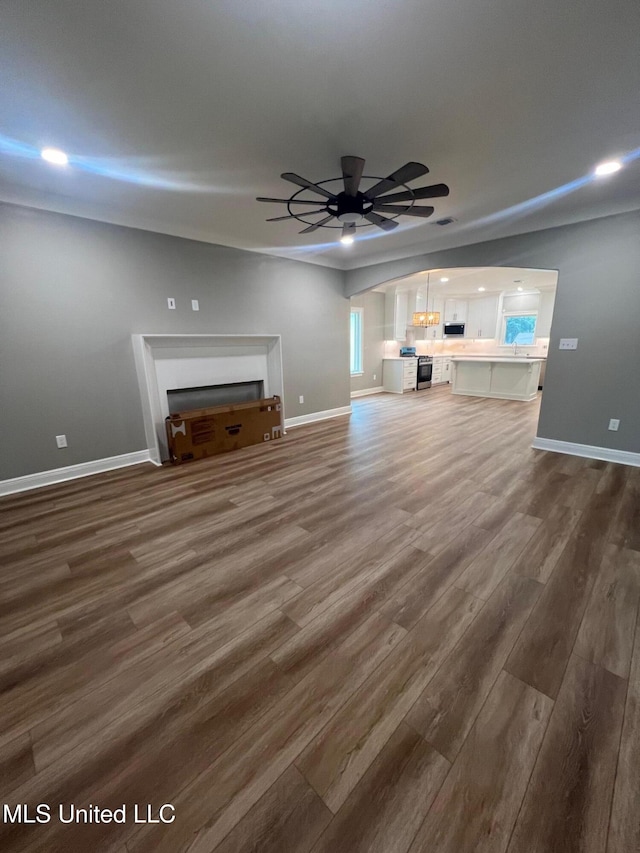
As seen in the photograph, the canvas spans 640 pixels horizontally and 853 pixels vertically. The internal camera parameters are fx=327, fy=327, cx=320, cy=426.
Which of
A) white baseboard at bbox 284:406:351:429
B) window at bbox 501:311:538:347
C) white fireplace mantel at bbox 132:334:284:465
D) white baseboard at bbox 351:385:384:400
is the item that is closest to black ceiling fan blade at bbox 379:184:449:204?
white fireplace mantel at bbox 132:334:284:465

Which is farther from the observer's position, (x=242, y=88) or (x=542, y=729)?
(x=242, y=88)

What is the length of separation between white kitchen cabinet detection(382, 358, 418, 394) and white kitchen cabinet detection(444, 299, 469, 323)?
7.22ft

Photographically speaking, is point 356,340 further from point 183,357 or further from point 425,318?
point 183,357

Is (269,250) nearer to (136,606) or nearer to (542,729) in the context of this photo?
(136,606)

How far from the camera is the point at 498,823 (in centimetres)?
94

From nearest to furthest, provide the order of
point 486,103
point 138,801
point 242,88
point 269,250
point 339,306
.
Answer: point 138,801 < point 242,88 < point 486,103 < point 269,250 < point 339,306

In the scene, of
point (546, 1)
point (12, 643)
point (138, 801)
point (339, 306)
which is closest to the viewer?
point (138, 801)

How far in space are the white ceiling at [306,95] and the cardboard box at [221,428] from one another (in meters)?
2.19

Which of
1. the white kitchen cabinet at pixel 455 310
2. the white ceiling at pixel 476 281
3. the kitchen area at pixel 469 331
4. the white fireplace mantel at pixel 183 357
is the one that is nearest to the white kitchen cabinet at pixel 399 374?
the kitchen area at pixel 469 331

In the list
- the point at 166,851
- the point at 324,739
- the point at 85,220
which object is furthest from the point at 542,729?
the point at 85,220

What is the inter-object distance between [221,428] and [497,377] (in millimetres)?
6030

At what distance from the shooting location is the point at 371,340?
818 centimetres

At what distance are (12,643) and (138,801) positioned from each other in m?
1.08

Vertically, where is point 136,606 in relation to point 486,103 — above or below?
below
